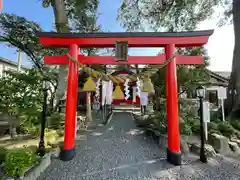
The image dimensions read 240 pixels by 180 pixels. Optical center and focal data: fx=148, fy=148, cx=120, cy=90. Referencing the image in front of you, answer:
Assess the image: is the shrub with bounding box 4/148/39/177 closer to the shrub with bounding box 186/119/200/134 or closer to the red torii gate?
the red torii gate

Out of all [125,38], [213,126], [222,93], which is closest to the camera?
[125,38]

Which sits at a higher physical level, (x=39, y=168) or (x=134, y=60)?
(x=134, y=60)

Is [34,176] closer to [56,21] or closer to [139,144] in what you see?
[139,144]

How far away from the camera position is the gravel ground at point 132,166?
326 centimetres

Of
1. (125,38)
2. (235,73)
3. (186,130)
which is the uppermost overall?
(125,38)

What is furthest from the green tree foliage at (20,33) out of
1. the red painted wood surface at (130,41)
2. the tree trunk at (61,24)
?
the red painted wood surface at (130,41)

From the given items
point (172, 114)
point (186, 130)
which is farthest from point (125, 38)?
point (186, 130)

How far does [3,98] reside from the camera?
514 centimetres

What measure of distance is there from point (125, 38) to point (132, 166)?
3338 mm

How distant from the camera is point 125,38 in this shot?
13.2 ft

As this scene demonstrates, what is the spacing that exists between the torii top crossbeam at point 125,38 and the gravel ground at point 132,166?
317 cm

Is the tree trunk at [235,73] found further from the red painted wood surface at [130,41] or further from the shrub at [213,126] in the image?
the red painted wood surface at [130,41]

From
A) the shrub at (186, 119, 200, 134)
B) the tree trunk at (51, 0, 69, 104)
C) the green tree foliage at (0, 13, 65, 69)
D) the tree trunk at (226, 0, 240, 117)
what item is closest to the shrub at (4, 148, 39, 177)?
the tree trunk at (51, 0, 69, 104)

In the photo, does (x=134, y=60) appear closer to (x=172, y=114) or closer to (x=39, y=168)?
(x=172, y=114)
